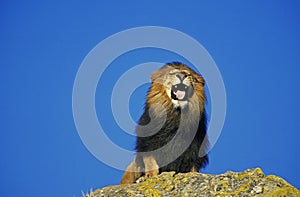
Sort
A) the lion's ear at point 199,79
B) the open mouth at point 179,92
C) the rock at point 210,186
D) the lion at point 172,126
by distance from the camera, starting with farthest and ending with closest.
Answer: the lion's ear at point 199,79 < the open mouth at point 179,92 < the lion at point 172,126 < the rock at point 210,186

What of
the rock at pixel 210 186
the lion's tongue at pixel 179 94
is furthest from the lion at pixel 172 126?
the rock at pixel 210 186

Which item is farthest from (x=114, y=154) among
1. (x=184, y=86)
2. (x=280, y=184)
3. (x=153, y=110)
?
(x=280, y=184)

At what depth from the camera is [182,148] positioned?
36.7 feet

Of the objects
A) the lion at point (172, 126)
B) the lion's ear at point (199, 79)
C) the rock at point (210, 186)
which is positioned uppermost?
the lion's ear at point (199, 79)

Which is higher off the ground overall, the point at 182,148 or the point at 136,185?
the point at 182,148

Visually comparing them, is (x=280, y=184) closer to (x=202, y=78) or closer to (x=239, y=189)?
(x=239, y=189)

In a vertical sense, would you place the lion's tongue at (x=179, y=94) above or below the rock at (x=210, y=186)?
above

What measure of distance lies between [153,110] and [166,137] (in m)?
0.76

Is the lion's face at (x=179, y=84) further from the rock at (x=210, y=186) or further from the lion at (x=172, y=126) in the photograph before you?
the rock at (x=210, y=186)

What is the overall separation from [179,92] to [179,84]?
0.20 metres

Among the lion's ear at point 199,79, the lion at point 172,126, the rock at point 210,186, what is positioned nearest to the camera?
the rock at point 210,186

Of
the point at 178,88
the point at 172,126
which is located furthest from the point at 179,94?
the point at 172,126

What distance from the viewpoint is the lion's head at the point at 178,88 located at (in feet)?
36.5

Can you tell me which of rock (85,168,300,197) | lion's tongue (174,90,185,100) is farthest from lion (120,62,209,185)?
rock (85,168,300,197)
